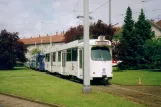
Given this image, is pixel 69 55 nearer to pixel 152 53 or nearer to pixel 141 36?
pixel 152 53

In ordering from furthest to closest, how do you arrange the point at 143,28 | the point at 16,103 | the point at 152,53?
1. the point at 143,28
2. the point at 152,53
3. the point at 16,103

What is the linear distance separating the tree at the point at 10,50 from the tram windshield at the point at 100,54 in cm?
4019

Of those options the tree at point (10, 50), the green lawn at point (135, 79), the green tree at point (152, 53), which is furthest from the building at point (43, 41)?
the green lawn at point (135, 79)

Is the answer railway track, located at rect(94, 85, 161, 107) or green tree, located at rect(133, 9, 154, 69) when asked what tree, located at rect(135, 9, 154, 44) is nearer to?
green tree, located at rect(133, 9, 154, 69)

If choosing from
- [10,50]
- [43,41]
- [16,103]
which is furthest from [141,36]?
[43,41]

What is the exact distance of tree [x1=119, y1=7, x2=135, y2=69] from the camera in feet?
181

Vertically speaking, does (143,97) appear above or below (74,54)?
below

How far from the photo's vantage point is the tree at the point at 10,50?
62.2m

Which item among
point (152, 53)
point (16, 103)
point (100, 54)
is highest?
point (152, 53)

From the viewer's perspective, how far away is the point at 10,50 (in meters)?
63.3

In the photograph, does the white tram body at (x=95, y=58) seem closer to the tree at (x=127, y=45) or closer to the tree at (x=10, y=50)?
the tree at (x=127, y=45)

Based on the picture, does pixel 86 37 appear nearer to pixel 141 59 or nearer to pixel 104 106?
pixel 104 106

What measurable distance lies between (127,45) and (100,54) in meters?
31.8

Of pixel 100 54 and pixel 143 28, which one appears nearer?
pixel 100 54
